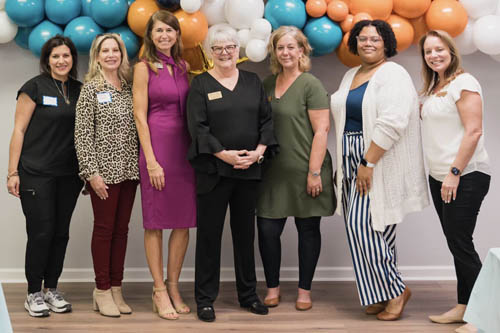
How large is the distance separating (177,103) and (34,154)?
31.3 inches

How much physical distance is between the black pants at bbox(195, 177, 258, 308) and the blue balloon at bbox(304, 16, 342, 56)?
837 millimetres

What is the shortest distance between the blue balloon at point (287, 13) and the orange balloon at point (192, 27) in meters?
0.37

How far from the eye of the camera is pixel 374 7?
3.44 m

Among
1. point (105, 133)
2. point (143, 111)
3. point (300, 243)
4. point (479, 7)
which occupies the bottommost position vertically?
point (300, 243)

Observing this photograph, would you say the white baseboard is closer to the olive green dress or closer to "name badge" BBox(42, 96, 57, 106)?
the olive green dress

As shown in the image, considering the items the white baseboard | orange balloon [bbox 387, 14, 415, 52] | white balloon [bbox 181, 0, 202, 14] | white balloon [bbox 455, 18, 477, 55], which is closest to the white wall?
the white baseboard

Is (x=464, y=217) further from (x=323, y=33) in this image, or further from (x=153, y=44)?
(x=153, y=44)

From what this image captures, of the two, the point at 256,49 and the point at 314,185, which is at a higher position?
the point at 256,49

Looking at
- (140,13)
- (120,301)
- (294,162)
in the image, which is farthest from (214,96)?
(120,301)

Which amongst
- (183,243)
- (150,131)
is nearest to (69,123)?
(150,131)

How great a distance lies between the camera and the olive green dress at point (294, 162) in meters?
3.37

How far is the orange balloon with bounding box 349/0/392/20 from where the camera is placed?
344cm

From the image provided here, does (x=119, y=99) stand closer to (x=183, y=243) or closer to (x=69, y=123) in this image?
(x=69, y=123)

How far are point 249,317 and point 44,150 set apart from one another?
1.38 meters
